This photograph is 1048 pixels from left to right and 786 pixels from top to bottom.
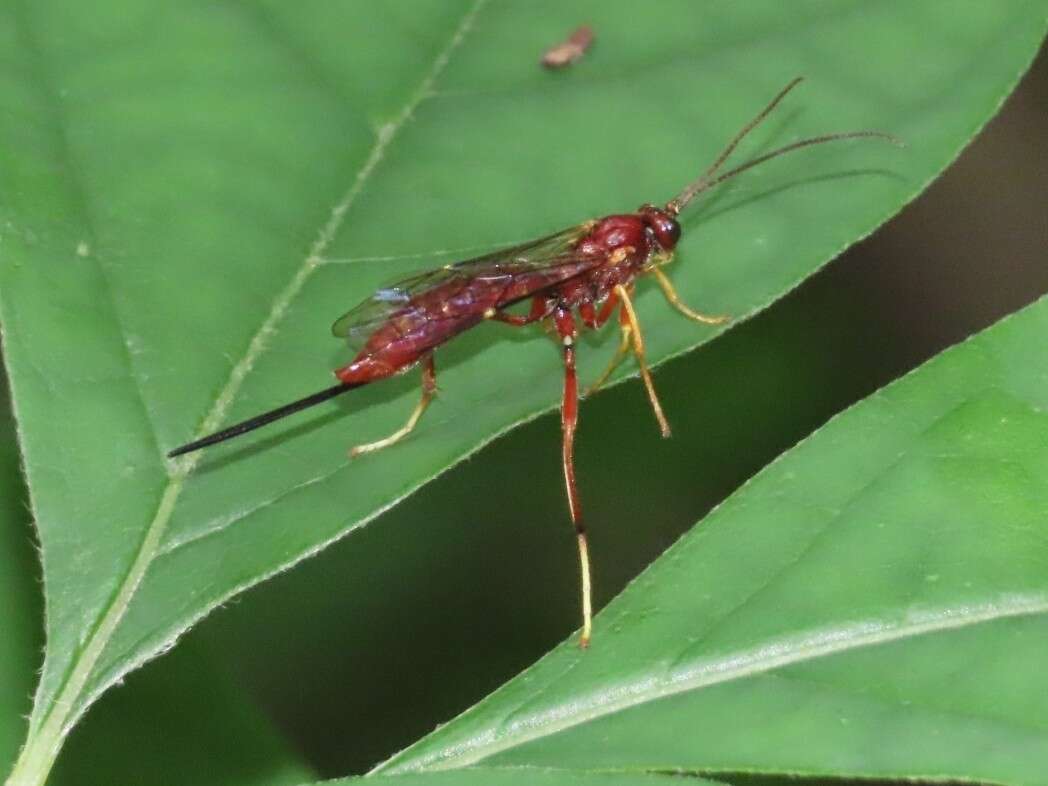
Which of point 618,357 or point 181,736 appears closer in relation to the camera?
point 181,736

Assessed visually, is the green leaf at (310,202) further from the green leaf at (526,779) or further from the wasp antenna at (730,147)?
the green leaf at (526,779)

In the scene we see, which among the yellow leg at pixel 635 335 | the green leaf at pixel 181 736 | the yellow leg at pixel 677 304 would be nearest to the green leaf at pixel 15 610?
the green leaf at pixel 181 736

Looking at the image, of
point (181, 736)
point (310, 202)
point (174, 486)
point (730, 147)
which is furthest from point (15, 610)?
point (730, 147)

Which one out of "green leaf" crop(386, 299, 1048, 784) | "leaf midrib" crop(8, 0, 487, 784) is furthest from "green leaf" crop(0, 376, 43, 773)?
"green leaf" crop(386, 299, 1048, 784)

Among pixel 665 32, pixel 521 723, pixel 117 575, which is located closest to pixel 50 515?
pixel 117 575

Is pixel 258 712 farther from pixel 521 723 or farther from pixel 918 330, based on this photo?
pixel 918 330

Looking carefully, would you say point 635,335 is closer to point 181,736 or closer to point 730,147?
point 730,147

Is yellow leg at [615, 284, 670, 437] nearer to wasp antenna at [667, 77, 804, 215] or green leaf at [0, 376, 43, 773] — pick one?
wasp antenna at [667, 77, 804, 215]
